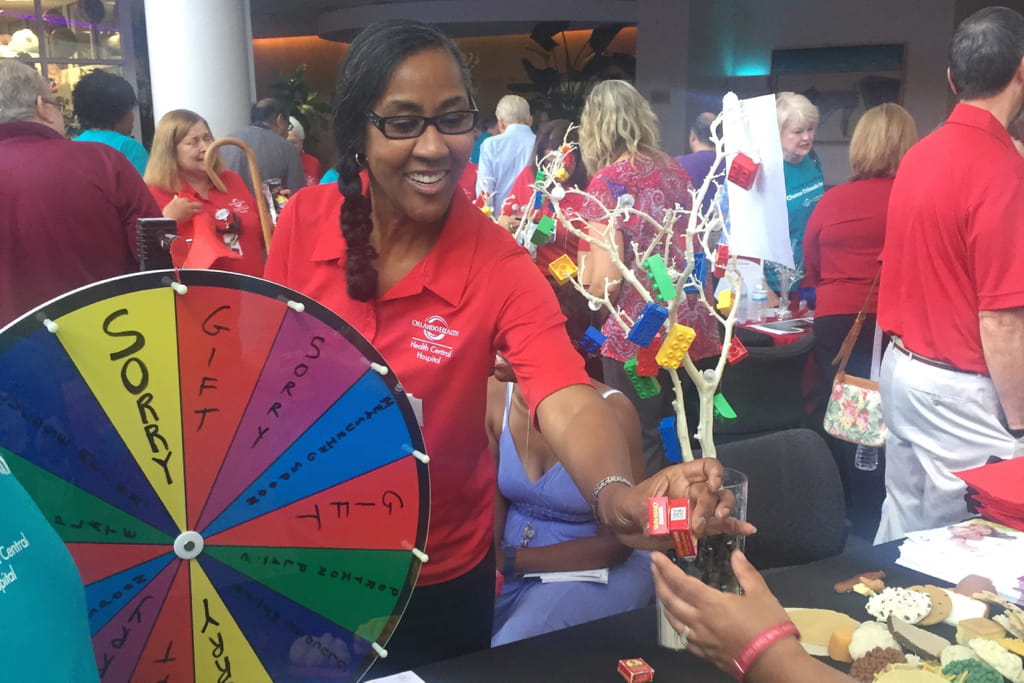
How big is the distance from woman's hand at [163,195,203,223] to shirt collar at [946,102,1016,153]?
7.71 ft

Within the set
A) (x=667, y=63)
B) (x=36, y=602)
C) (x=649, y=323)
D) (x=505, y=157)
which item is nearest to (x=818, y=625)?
(x=649, y=323)

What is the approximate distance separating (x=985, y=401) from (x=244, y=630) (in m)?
2.06

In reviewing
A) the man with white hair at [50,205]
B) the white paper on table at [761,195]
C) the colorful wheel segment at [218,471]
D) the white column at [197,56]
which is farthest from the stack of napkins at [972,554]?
the white column at [197,56]

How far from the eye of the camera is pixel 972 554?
1795 mm

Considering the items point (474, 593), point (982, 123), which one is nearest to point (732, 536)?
point (474, 593)

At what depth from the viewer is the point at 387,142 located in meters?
1.38

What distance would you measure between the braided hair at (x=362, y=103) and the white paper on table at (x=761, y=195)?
1.67 metres

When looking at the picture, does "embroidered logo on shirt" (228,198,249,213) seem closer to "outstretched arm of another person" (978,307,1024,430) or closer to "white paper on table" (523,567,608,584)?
"white paper on table" (523,567,608,584)

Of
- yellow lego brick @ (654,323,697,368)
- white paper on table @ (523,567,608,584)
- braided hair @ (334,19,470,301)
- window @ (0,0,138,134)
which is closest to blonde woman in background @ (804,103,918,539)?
white paper on table @ (523,567,608,584)

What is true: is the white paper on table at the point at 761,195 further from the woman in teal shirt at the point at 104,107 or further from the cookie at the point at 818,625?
the woman in teal shirt at the point at 104,107

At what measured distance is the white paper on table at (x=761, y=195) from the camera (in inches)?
114

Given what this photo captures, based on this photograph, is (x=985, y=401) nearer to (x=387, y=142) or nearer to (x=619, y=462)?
Result: (x=619, y=462)

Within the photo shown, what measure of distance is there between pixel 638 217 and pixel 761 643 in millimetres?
2300

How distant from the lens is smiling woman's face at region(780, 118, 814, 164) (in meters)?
4.22
